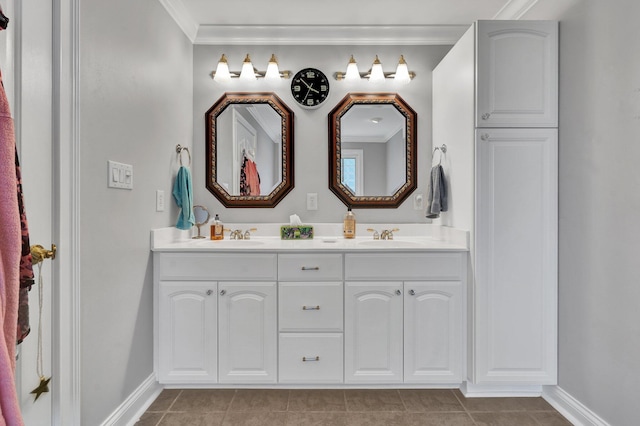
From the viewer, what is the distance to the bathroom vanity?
2150 millimetres

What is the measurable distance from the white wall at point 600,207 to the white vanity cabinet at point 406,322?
1.81 ft

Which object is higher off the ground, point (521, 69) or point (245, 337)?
point (521, 69)

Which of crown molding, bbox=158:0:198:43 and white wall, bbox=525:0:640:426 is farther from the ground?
crown molding, bbox=158:0:198:43

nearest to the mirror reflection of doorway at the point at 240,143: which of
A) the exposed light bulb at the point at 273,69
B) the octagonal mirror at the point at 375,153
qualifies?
the exposed light bulb at the point at 273,69

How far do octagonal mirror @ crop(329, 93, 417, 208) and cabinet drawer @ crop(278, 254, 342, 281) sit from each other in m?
0.70

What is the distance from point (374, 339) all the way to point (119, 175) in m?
1.56

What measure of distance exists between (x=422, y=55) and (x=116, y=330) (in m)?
2.57

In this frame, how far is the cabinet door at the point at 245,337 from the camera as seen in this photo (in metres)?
2.15

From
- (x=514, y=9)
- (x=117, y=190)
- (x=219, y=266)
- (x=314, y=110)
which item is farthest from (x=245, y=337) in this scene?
(x=514, y=9)

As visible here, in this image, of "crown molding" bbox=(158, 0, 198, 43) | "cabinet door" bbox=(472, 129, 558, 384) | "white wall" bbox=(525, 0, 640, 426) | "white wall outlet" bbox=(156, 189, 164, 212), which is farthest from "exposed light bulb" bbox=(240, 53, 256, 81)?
"white wall" bbox=(525, 0, 640, 426)

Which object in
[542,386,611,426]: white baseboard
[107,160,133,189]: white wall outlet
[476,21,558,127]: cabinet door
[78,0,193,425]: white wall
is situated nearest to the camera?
[78,0,193,425]: white wall

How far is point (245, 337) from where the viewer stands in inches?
84.6

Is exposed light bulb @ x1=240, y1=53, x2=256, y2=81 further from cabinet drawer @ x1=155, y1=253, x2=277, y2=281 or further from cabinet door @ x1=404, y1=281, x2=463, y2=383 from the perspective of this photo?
cabinet door @ x1=404, y1=281, x2=463, y2=383

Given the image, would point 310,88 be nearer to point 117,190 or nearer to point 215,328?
point 117,190
